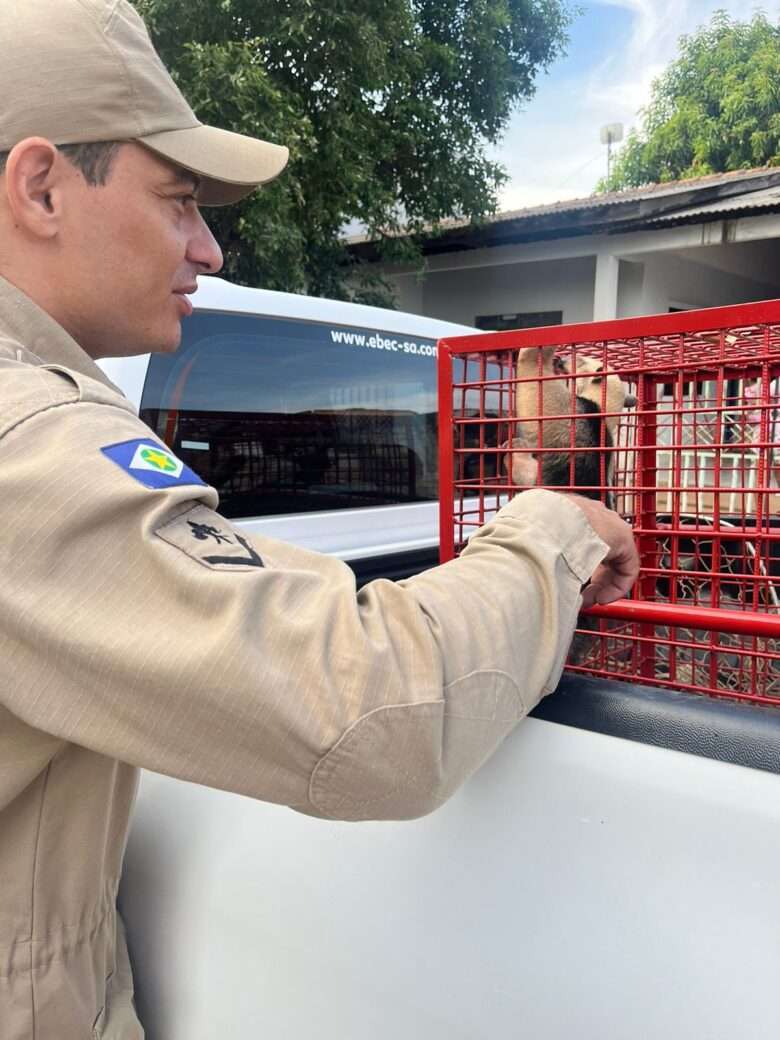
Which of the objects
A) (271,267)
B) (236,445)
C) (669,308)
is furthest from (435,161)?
(236,445)

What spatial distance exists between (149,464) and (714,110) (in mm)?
21380

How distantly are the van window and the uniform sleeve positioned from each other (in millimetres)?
1605

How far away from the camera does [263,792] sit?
69cm

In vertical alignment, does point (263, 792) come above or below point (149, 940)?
above

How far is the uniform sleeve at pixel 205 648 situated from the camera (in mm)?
646

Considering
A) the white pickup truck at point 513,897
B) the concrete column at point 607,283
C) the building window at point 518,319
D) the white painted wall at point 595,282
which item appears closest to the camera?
the white pickup truck at point 513,897

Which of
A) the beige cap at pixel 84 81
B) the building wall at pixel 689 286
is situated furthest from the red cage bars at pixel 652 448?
the building wall at pixel 689 286

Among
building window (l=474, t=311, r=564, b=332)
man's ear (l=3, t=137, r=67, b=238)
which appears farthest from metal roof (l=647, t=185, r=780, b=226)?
man's ear (l=3, t=137, r=67, b=238)

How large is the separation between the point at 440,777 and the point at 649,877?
244mm

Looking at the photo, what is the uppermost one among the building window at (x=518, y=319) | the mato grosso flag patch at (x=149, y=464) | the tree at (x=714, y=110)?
the tree at (x=714, y=110)

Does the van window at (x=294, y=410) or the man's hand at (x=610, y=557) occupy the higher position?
the van window at (x=294, y=410)

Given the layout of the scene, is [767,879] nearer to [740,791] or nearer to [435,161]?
[740,791]

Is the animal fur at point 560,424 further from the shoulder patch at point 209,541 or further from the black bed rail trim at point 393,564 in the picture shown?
the shoulder patch at point 209,541

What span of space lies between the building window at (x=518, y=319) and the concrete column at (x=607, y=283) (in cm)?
103
